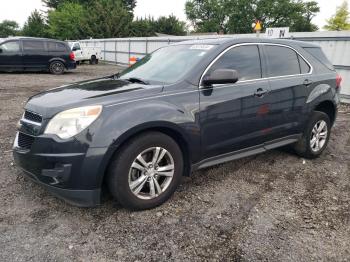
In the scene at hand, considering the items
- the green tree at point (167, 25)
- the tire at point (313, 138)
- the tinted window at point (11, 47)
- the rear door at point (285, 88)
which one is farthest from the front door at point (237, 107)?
the green tree at point (167, 25)

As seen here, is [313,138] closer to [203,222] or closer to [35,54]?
[203,222]

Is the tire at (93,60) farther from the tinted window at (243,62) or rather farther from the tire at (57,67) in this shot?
the tinted window at (243,62)

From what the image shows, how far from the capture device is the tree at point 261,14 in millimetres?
56000

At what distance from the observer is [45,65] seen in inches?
609

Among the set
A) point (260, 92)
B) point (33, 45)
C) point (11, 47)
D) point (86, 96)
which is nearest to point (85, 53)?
point (33, 45)

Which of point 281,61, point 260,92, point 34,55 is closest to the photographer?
point 260,92

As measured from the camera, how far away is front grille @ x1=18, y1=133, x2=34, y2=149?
294 cm

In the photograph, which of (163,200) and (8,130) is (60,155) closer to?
(163,200)

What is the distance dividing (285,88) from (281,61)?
1.29 feet

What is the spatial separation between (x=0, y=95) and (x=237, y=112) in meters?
8.29

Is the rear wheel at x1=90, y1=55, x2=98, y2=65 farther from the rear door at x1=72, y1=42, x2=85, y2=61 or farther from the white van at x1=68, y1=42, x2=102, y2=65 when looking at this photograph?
the rear door at x1=72, y1=42, x2=85, y2=61

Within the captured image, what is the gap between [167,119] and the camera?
10.1 feet

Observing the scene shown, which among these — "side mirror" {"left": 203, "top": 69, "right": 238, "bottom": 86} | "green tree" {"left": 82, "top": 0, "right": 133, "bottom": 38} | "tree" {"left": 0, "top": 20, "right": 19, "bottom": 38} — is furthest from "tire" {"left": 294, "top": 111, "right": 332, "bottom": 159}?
"tree" {"left": 0, "top": 20, "right": 19, "bottom": 38}

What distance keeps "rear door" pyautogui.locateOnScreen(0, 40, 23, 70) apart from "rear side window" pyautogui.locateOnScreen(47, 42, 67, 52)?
139 cm
